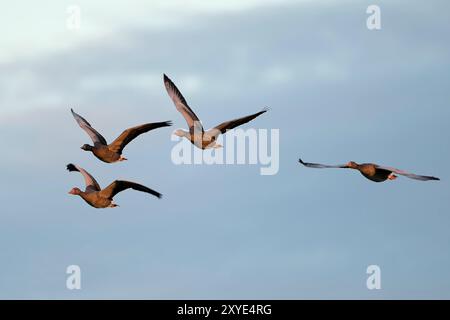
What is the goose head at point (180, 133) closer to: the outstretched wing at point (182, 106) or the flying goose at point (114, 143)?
the outstretched wing at point (182, 106)

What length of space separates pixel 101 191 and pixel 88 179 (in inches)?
62.0

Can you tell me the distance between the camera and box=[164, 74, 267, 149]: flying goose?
36.0 metres

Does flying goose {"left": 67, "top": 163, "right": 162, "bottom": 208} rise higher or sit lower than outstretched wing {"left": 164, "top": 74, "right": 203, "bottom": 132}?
Answer: lower

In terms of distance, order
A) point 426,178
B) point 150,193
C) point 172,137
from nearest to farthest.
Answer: point 426,178, point 150,193, point 172,137

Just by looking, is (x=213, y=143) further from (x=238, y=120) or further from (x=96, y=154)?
(x=96, y=154)

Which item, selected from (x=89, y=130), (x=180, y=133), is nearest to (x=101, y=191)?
(x=180, y=133)

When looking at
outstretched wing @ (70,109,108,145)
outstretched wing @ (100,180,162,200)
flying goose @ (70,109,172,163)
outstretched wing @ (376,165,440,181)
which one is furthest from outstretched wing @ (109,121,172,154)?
outstretched wing @ (376,165,440,181)

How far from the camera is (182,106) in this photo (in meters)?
38.3

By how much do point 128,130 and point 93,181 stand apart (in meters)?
2.53

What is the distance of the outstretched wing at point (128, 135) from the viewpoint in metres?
36.7

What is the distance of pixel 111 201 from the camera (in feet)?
119

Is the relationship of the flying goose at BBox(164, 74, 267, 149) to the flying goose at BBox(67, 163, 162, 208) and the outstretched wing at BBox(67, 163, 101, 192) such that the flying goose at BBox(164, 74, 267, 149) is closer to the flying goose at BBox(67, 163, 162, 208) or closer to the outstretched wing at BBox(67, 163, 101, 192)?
the flying goose at BBox(67, 163, 162, 208)

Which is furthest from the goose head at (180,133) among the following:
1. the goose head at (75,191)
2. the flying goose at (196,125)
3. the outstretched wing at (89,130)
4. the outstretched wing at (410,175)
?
the outstretched wing at (410,175)
